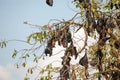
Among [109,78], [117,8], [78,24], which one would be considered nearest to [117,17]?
[117,8]

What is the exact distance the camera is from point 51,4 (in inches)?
229

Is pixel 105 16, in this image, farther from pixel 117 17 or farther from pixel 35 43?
pixel 35 43

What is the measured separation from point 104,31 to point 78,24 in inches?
25.1

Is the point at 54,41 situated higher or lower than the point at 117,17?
lower

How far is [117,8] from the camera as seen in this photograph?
672 cm

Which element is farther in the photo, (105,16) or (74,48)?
(105,16)

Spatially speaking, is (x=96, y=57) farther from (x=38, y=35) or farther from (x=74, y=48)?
(x=38, y=35)

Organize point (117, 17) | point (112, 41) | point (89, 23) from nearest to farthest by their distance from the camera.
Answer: point (89, 23) < point (112, 41) < point (117, 17)

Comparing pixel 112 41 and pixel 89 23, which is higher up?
pixel 89 23

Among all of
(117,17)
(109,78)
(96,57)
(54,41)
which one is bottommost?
(109,78)

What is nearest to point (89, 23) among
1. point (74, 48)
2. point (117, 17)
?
point (74, 48)

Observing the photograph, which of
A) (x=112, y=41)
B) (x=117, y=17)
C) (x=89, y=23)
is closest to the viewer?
(x=89, y=23)

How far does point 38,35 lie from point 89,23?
1.17 metres

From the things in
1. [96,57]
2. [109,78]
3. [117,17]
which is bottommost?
[109,78]
